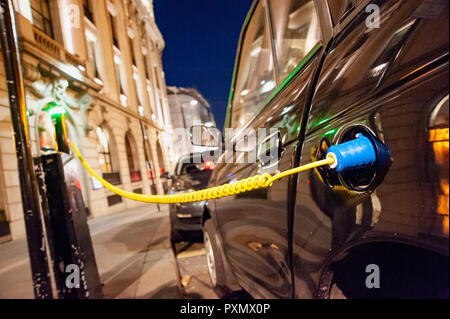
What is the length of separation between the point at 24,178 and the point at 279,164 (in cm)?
215

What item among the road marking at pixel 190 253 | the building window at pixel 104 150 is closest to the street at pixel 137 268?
the road marking at pixel 190 253

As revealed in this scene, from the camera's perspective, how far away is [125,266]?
3.07m

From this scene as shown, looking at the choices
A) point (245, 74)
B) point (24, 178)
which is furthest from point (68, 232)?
point (245, 74)

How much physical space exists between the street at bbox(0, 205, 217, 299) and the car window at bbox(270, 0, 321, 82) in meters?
2.47

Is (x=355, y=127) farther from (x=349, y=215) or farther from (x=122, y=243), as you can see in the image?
(x=122, y=243)

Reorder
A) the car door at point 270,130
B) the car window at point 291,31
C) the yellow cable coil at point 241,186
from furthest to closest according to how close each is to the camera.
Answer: the car window at point 291,31 < the car door at point 270,130 < the yellow cable coil at point 241,186

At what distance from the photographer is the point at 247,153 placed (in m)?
1.39

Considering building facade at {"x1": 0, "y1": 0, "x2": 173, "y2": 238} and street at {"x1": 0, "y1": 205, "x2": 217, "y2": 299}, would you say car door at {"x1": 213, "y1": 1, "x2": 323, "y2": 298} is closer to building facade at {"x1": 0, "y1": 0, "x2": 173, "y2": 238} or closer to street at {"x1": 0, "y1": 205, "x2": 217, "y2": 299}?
street at {"x1": 0, "y1": 205, "x2": 217, "y2": 299}

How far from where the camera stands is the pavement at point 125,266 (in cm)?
204

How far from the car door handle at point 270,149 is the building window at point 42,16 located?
17.8ft

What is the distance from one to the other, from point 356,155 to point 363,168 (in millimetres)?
75

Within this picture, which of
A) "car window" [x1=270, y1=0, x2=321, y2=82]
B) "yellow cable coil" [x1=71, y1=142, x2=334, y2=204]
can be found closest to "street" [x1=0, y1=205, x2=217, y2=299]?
"yellow cable coil" [x1=71, y1=142, x2=334, y2=204]

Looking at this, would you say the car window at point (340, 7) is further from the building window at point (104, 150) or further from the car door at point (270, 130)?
the building window at point (104, 150)

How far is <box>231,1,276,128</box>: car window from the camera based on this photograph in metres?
1.54
